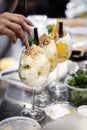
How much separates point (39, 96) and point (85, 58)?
21.1 inches

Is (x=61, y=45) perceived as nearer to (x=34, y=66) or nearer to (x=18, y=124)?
(x=34, y=66)

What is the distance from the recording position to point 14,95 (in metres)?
1.25

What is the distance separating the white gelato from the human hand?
0.24 ft

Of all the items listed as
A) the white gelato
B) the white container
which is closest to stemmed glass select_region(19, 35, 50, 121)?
the white gelato

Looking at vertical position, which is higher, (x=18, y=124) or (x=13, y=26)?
(x=13, y=26)

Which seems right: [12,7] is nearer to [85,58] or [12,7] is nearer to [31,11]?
[85,58]

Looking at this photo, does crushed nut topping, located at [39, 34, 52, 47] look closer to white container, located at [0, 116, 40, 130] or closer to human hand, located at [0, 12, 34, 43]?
human hand, located at [0, 12, 34, 43]

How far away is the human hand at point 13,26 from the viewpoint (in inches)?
36.5

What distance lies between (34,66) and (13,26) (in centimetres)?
16

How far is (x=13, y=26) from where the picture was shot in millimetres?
934

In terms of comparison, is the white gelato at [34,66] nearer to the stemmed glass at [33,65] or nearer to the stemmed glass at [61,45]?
the stemmed glass at [33,65]

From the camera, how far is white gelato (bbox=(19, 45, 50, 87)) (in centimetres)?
97

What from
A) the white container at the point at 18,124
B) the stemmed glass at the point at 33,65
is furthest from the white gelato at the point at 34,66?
the white container at the point at 18,124

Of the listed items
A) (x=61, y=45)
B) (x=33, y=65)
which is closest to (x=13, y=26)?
(x=33, y=65)
